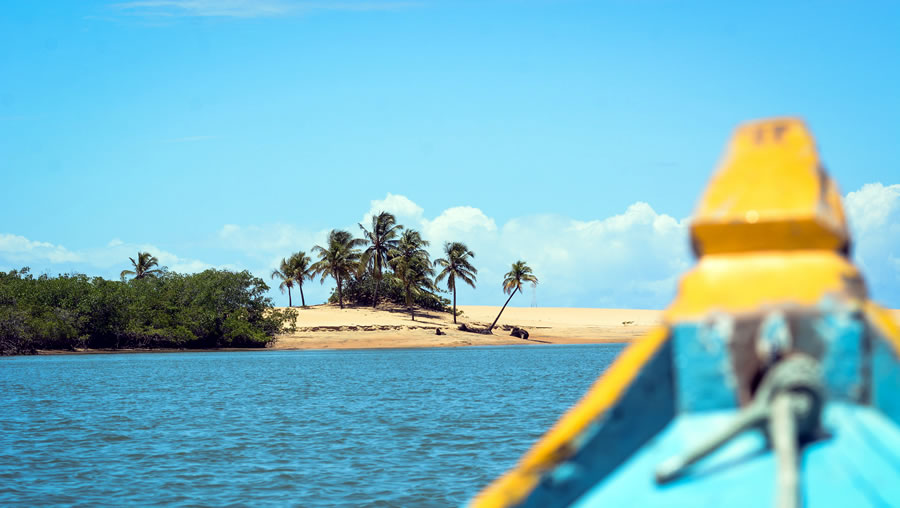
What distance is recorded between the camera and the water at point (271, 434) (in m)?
11.7

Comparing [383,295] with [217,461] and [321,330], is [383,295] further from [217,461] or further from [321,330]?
[217,461]

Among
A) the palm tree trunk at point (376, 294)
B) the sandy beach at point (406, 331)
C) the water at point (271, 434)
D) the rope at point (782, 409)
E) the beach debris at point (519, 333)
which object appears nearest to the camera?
the rope at point (782, 409)

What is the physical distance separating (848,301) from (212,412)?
2118 cm

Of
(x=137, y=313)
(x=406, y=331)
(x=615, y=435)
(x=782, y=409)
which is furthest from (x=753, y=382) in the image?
(x=406, y=331)

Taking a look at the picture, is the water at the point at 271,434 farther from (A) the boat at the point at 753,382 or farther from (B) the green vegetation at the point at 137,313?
(B) the green vegetation at the point at 137,313

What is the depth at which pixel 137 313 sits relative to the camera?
2117 inches

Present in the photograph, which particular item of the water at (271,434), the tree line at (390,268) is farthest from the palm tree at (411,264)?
the water at (271,434)

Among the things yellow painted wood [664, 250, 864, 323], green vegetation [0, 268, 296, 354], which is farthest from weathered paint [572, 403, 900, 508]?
green vegetation [0, 268, 296, 354]

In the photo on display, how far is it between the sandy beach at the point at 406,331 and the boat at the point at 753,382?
5685cm

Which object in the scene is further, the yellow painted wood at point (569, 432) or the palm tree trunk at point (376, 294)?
the palm tree trunk at point (376, 294)

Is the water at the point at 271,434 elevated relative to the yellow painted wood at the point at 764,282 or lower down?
lower down

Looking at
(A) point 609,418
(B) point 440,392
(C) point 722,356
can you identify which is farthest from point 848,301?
(B) point 440,392

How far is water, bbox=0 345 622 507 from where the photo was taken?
1166cm

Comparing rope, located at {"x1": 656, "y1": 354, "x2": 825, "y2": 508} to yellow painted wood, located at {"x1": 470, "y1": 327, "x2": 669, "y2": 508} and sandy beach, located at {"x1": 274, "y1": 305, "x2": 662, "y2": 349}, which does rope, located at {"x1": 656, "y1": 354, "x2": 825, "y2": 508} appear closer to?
yellow painted wood, located at {"x1": 470, "y1": 327, "x2": 669, "y2": 508}
